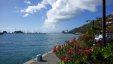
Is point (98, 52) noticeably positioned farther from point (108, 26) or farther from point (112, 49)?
point (108, 26)

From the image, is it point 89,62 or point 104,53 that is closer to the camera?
point 104,53

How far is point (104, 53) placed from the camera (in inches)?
411

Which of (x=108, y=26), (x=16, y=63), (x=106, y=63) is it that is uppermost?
(x=108, y=26)

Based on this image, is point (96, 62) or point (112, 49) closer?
point (112, 49)

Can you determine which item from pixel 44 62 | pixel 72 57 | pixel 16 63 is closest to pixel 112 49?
pixel 72 57

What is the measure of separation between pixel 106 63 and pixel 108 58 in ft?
1.43

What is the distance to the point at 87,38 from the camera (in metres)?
29.1

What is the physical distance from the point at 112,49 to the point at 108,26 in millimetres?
23697

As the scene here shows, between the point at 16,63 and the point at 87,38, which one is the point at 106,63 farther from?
the point at 16,63

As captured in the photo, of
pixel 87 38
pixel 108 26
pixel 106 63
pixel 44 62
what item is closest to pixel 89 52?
pixel 106 63

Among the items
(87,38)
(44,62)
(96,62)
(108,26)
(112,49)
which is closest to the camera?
(112,49)

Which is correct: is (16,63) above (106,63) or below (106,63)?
below

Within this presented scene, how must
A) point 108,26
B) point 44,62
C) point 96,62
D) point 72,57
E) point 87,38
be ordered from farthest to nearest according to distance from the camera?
point 108,26 < point 87,38 < point 44,62 < point 72,57 < point 96,62

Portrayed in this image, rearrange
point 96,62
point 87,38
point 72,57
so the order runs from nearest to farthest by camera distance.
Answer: point 96,62
point 72,57
point 87,38
